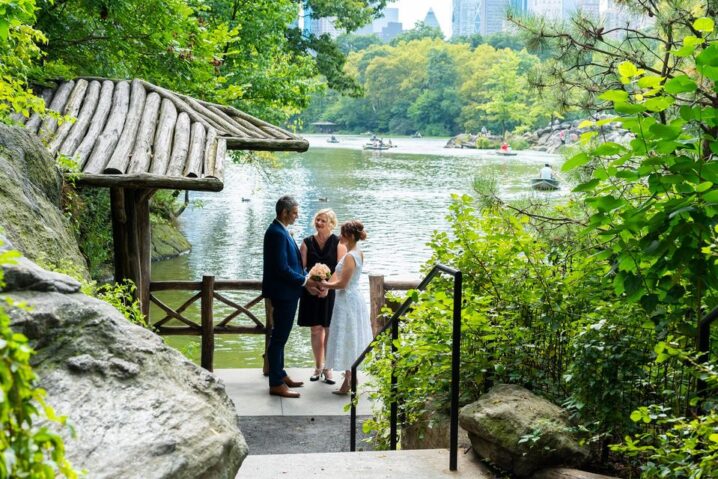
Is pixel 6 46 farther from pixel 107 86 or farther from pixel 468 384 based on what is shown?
pixel 468 384

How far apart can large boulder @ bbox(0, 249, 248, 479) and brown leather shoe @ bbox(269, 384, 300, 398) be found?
494cm

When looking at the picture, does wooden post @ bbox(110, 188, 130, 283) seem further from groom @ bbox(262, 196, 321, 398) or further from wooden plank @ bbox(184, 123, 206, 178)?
groom @ bbox(262, 196, 321, 398)

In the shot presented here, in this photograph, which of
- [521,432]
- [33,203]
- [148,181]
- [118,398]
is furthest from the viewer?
[148,181]

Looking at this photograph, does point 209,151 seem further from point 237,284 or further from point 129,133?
point 237,284

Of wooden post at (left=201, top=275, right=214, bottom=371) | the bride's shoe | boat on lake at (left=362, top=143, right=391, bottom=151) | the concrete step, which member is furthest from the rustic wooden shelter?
boat on lake at (left=362, top=143, right=391, bottom=151)

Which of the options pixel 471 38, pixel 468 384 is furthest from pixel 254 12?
pixel 471 38

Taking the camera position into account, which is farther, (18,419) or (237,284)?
(237,284)

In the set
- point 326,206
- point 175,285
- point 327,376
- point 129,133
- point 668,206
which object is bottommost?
point 326,206

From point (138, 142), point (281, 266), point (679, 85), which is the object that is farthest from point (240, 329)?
point (679, 85)

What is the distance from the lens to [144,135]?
23.5ft

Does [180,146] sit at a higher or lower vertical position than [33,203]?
higher

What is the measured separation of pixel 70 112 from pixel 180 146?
3.79 ft

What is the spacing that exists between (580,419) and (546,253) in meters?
1.59

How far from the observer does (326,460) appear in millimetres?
4461
